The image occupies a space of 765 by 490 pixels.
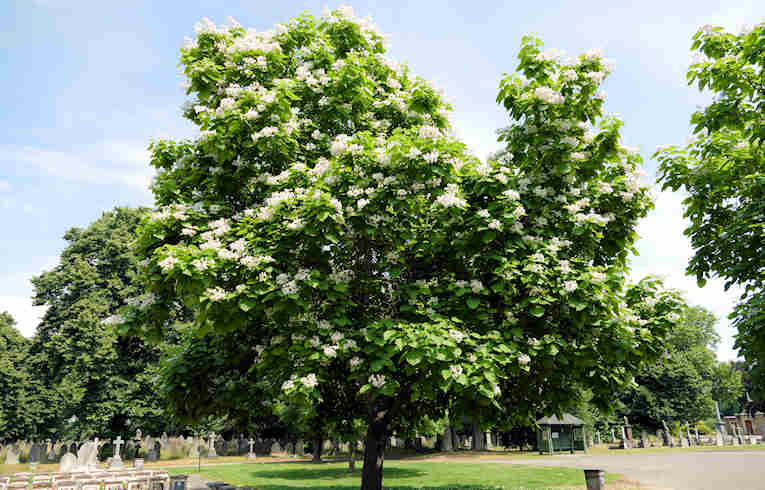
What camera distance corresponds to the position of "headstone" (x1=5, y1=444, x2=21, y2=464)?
144 feet

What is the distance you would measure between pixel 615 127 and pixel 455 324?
18.2 ft

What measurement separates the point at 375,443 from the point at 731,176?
1099 centimetres

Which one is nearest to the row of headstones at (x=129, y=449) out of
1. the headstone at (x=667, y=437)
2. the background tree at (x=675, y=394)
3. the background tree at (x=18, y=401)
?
the background tree at (x=18, y=401)

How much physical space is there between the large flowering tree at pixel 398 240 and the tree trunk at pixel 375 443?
5 centimetres

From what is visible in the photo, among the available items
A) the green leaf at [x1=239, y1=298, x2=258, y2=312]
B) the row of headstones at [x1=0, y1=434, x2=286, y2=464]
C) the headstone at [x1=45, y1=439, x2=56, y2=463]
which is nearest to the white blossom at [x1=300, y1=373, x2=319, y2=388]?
the green leaf at [x1=239, y1=298, x2=258, y2=312]

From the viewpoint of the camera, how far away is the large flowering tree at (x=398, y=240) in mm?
9312

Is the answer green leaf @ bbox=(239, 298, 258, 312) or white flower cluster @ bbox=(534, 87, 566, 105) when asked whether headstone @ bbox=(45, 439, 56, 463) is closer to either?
green leaf @ bbox=(239, 298, 258, 312)

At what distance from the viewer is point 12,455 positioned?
1734 inches

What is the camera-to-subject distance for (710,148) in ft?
40.7

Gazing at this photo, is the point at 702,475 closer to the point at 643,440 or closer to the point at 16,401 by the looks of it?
the point at 643,440

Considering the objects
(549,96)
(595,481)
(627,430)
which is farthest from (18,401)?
(627,430)

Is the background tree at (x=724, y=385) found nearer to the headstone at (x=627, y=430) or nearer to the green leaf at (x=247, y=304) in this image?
the headstone at (x=627, y=430)

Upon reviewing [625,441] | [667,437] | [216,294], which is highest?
[216,294]

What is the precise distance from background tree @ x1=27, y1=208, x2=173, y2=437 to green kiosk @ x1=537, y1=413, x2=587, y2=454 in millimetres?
34168
